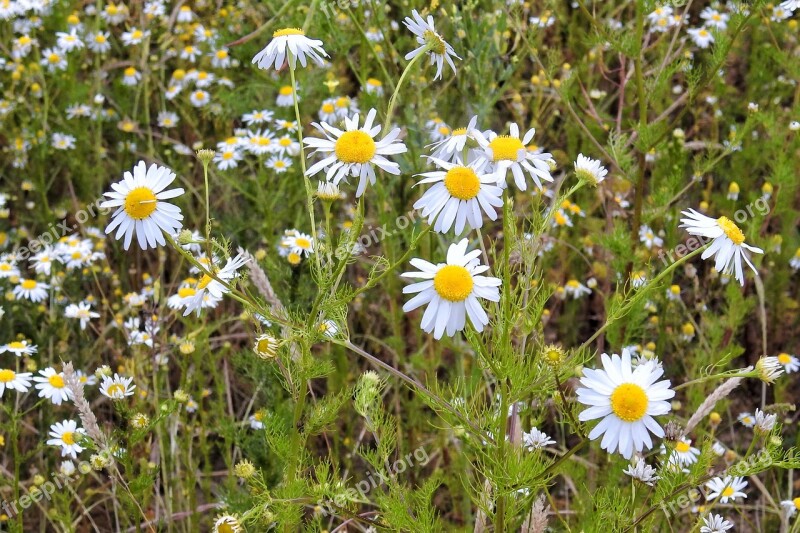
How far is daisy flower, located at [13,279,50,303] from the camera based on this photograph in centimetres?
298

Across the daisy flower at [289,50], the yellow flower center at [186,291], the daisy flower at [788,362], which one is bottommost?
the yellow flower center at [186,291]

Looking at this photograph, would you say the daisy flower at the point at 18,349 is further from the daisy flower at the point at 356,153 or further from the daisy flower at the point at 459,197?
the daisy flower at the point at 459,197

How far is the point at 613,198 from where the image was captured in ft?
9.36

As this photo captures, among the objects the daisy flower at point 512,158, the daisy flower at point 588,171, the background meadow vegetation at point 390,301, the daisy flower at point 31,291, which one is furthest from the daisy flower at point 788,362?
the daisy flower at point 31,291

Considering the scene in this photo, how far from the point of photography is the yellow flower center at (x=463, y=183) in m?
1.38

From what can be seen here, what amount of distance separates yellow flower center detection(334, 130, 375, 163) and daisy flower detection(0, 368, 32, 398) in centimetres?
135

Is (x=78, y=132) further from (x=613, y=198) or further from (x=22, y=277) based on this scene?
(x=613, y=198)

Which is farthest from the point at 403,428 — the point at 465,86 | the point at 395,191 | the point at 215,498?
the point at 465,86

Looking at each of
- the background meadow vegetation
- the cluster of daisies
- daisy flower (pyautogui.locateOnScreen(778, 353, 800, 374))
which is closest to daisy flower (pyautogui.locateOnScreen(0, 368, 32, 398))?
the background meadow vegetation

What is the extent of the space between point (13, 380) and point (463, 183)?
1.63 m

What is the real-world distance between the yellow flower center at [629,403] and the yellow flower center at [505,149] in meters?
0.46

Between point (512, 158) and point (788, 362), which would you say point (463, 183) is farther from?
point (788, 362)

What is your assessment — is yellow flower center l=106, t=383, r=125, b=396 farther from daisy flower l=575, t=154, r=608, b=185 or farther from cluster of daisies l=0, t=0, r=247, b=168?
cluster of daisies l=0, t=0, r=247, b=168

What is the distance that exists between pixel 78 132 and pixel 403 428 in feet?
6.99
